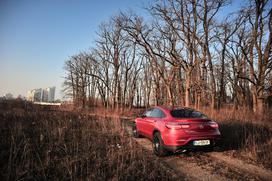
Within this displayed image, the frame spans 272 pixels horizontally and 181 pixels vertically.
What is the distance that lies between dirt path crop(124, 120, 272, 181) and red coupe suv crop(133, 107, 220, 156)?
38cm

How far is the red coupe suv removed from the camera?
514 centimetres

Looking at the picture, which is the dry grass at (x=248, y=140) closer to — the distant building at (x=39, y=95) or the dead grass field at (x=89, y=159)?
the dead grass field at (x=89, y=159)

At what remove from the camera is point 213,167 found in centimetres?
473

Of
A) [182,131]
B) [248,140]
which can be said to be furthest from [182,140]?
[248,140]

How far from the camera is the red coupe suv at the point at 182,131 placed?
5137 mm

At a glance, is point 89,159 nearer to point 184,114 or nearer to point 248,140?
point 184,114

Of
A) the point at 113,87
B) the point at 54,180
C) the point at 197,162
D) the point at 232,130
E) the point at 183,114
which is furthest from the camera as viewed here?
the point at 113,87

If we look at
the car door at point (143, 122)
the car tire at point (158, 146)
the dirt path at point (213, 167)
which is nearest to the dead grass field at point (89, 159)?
the dirt path at point (213, 167)

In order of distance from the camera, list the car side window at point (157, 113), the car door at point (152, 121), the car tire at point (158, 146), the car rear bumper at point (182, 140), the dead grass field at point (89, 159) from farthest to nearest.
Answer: the car door at point (152, 121) → the car side window at point (157, 113) → the car tire at point (158, 146) → the car rear bumper at point (182, 140) → the dead grass field at point (89, 159)

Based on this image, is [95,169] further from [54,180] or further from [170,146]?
[170,146]

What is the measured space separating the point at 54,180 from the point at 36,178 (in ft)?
1.34

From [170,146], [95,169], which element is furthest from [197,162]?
[95,169]

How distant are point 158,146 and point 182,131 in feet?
3.67

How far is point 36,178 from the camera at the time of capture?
3.75 m
